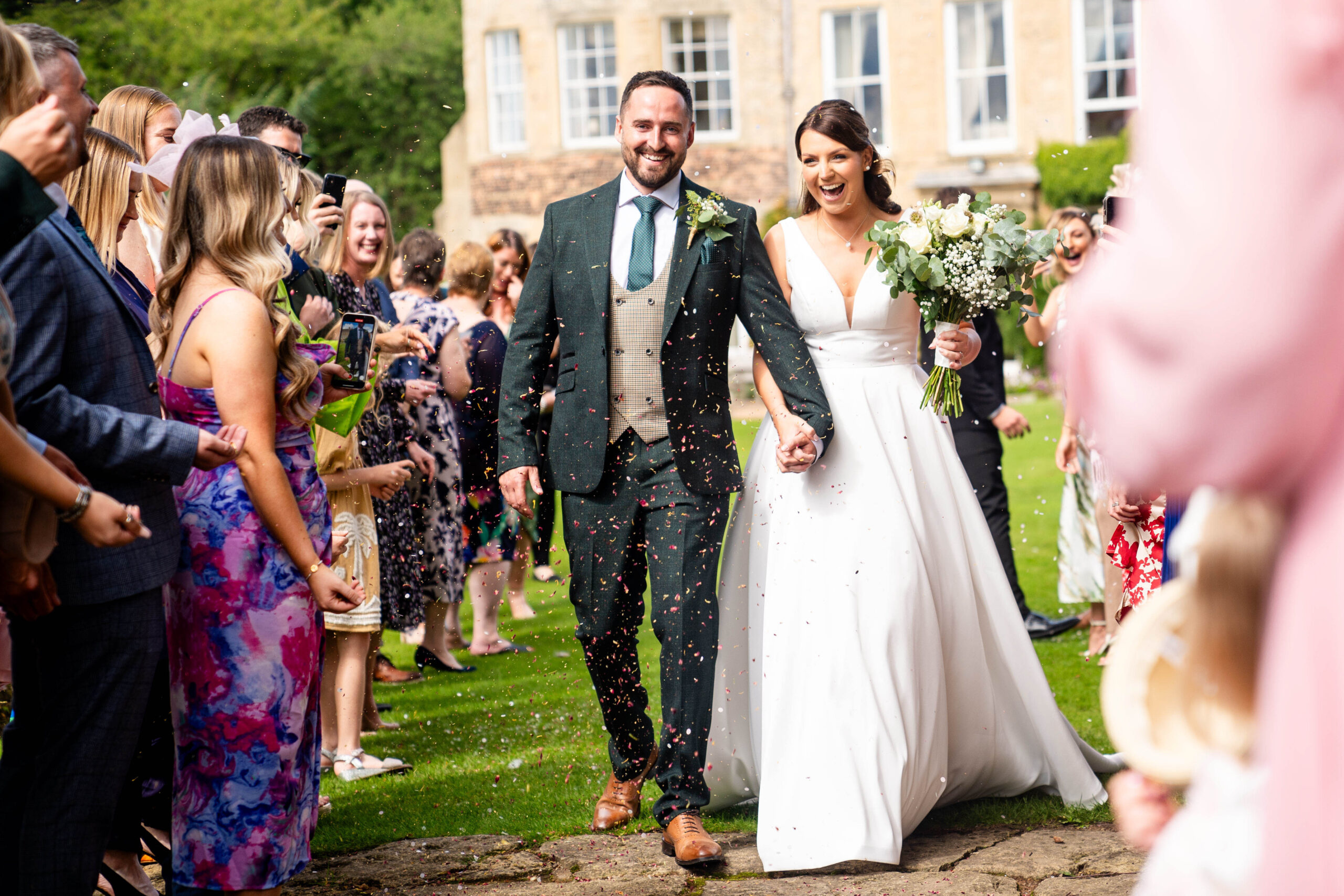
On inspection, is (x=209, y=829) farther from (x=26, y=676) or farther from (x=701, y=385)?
(x=701, y=385)

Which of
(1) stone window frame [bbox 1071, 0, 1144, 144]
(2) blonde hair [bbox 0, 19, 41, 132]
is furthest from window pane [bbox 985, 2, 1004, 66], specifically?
(2) blonde hair [bbox 0, 19, 41, 132]

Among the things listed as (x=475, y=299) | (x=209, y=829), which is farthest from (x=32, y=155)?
(x=475, y=299)

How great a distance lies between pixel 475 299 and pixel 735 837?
14.2 ft

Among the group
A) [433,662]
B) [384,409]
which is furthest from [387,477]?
[433,662]

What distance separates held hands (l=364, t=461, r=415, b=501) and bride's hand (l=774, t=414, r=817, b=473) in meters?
1.92

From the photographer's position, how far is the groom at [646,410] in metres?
4.62

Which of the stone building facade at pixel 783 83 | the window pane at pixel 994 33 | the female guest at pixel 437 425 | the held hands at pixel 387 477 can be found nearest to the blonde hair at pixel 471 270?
the female guest at pixel 437 425

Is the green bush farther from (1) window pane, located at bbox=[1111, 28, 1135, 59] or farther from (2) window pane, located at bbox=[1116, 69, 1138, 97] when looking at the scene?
(1) window pane, located at bbox=[1111, 28, 1135, 59]

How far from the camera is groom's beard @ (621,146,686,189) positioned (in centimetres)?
485

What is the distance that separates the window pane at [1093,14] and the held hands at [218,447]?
2540cm

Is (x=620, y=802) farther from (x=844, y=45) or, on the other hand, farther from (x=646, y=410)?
(x=844, y=45)

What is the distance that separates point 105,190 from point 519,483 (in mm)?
1715

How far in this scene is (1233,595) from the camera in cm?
146

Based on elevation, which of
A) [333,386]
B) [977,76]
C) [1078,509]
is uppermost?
[977,76]
